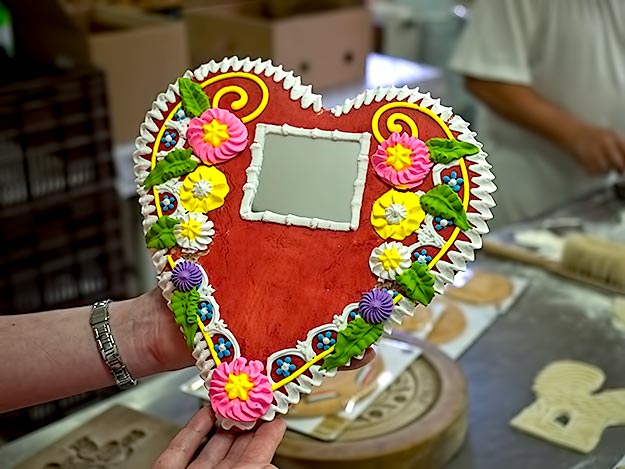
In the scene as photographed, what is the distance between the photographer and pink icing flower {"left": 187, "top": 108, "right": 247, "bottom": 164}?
0.87 meters

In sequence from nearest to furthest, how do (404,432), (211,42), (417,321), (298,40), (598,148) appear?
(404,432) < (417,321) < (598,148) < (298,40) < (211,42)

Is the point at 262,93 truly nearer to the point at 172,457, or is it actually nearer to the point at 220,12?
→ the point at 172,457

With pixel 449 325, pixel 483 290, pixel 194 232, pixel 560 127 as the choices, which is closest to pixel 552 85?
pixel 560 127

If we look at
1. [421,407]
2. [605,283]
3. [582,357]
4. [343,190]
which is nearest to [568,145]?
[605,283]

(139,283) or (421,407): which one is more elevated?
(421,407)

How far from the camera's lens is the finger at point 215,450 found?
0.80 m

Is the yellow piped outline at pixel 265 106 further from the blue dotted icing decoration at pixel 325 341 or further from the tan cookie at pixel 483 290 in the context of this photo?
the tan cookie at pixel 483 290

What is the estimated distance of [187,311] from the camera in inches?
32.5

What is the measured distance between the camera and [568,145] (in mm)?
1701

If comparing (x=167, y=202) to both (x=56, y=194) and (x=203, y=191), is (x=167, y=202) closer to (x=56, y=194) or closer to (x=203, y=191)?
(x=203, y=191)

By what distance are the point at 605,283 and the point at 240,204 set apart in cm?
75

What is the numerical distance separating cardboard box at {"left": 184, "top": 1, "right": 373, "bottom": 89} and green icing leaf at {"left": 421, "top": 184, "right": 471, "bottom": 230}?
142 cm

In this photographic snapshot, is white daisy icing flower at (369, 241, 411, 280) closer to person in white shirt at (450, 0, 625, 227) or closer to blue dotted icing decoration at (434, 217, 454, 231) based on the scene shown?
blue dotted icing decoration at (434, 217, 454, 231)

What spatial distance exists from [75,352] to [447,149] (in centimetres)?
42
